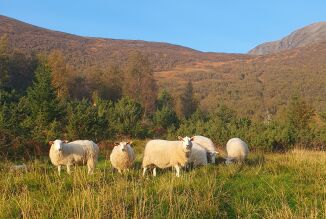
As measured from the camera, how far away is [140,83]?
63.5 metres

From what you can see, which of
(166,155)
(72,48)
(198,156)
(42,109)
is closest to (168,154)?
(166,155)

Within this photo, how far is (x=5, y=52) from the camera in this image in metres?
59.5

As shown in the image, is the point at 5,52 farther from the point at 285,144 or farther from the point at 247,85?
the point at 247,85

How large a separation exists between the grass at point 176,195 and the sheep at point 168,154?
855 millimetres

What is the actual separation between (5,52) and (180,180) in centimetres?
5717

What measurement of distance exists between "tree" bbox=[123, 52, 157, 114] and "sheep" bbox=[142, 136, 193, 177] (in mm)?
48680

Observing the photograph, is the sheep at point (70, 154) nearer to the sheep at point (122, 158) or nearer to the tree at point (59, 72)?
the sheep at point (122, 158)

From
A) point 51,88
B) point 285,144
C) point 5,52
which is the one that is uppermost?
point 5,52

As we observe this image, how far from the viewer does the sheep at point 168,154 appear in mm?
11188

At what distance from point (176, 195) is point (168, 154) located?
4.81 metres

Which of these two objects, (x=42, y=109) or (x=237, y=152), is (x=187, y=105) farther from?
(x=237, y=152)

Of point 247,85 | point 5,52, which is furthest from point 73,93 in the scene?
point 247,85

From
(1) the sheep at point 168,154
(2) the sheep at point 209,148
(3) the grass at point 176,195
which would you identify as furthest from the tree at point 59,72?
(3) the grass at point 176,195

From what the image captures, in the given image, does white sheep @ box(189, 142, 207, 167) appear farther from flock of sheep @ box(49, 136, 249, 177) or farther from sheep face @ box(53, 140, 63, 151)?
sheep face @ box(53, 140, 63, 151)
